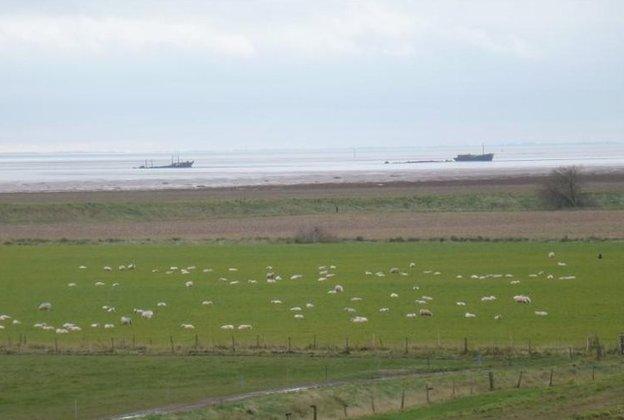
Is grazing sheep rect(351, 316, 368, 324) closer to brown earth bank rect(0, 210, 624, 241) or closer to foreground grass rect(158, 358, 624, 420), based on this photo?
foreground grass rect(158, 358, 624, 420)

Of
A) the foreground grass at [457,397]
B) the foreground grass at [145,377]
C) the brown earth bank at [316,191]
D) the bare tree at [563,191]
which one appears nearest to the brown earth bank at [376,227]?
the bare tree at [563,191]

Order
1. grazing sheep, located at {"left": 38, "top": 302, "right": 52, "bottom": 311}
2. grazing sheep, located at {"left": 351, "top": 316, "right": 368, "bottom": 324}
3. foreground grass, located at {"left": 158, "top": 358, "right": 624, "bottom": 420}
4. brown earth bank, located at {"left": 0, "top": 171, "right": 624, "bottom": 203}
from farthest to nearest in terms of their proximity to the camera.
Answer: brown earth bank, located at {"left": 0, "top": 171, "right": 624, "bottom": 203} → grazing sheep, located at {"left": 38, "top": 302, "right": 52, "bottom": 311} → grazing sheep, located at {"left": 351, "top": 316, "right": 368, "bottom": 324} → foreground grass, located at {"left": 158, "top": 358, "right": 624, "bottom": 420}

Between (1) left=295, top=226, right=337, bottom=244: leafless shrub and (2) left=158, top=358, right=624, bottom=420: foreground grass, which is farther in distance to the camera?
(1) left=295, top=226, right=337, bottom=244: leafless shrub

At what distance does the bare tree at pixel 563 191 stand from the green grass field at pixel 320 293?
111 feet

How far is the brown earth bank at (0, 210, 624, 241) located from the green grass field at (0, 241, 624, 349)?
7.57 metres

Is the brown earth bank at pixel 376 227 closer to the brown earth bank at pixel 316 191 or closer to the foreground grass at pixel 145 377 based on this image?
the brown earth bank at pixel 316 191

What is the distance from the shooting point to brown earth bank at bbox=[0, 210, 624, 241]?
239 feet

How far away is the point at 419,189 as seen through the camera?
118 metres

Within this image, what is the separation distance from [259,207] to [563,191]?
88.8ft

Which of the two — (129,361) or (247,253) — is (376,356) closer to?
(129,361)

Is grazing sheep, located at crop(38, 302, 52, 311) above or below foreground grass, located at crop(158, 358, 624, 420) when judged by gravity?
below

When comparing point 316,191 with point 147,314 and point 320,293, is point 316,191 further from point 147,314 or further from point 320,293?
point 147,314

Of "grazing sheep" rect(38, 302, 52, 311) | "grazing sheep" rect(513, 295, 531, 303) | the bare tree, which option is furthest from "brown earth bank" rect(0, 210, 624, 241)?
"grazing sheep" rect(38, 302, 52, 311)

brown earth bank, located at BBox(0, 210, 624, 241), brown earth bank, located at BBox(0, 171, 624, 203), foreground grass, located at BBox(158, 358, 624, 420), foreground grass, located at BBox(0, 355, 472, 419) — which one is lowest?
brown earth bank, located at BBox(0, 210, 624, 241)
